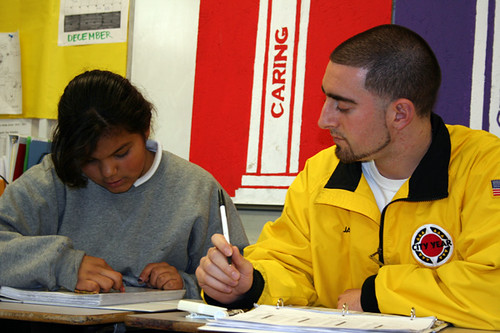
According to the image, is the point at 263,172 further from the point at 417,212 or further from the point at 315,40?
the point at 417,212

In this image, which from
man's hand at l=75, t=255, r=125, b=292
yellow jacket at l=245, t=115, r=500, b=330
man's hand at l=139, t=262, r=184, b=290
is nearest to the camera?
yellow jacket at l=245, t=115, r=500, b=330

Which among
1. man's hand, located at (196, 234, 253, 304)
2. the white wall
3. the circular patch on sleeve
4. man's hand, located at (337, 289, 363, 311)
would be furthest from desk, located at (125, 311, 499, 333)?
the white wall

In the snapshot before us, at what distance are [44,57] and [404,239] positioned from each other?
2.03 meters

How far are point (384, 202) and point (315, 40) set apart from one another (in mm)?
958

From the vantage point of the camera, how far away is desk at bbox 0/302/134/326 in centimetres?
94

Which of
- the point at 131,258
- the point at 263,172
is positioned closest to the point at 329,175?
the point at 131,258

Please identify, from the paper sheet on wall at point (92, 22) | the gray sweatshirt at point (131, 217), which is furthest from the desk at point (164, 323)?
the paper sheet on wall at point (92, 22)

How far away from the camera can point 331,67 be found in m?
1.42

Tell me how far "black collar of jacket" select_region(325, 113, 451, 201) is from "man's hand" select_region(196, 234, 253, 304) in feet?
1.15

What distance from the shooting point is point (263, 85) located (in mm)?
2258

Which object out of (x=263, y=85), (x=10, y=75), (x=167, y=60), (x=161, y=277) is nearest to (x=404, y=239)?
(x=161, y=277)

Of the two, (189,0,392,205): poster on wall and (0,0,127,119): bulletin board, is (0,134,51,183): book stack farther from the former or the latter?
(189,0,392,205): poster on wall

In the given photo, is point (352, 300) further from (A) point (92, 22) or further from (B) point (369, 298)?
(A) point (92, 22)

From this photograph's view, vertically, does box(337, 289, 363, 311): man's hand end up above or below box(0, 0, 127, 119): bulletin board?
below
